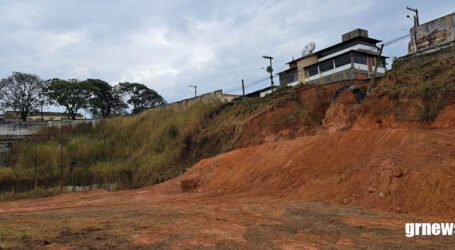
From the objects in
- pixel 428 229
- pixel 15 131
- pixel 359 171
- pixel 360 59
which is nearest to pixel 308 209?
pixel 359 171

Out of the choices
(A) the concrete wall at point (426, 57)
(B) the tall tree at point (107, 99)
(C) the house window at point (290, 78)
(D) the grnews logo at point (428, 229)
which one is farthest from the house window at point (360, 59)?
(D) the grnews logo at point (428, 229)

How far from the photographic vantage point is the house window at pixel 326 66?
36884 mm

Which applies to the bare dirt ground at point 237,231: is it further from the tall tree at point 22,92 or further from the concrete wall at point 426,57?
the tall tree at point 22,92

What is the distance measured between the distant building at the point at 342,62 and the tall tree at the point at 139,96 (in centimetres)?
1823

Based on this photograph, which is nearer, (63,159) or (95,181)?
(95,181)

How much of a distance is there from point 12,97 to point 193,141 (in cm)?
2504

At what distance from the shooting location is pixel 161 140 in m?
23.3

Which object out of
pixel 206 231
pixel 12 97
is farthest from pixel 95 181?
pixel 12 97

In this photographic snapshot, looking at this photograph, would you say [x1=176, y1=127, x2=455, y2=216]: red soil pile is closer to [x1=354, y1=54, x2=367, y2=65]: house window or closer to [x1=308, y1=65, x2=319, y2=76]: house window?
[x1=354, y1=54, x2=367, y2=65]: house window

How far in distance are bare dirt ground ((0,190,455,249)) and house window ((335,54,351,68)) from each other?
29509 millimetres

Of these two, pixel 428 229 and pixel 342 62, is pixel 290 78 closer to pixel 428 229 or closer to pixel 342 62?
pixel 342 62

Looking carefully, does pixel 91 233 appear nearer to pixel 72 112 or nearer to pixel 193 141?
pixel 193 141

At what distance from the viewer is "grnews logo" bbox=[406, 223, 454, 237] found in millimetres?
5469

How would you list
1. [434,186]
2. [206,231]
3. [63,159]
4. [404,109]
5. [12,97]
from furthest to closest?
[12,97] < [63,159] < [404,109] < [434,186] < [206,231]
